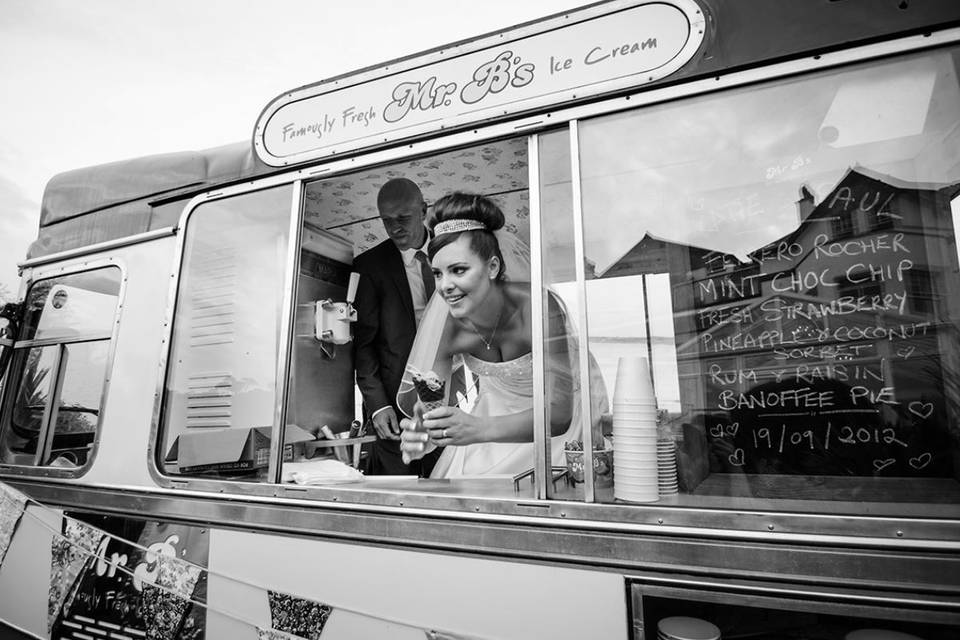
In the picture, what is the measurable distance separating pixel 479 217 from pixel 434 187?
0.35 meters

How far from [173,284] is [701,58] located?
259cm

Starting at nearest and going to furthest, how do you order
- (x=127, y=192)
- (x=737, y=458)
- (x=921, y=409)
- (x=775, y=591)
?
(x=775, y=591) → (x=921, y=409) → (x=737, y=458) → (x=127, y=192)

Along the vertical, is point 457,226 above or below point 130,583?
above

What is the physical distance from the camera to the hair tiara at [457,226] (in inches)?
121

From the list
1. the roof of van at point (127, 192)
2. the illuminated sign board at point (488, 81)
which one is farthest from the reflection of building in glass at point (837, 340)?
the roof of van at point (127, 192)

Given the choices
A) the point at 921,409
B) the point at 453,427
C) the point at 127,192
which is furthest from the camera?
the point at 453,427

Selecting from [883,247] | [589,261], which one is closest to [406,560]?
[589,261]

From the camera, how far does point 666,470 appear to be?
64.7 inches

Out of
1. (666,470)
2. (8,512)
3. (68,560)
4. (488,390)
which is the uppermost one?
(488,390)

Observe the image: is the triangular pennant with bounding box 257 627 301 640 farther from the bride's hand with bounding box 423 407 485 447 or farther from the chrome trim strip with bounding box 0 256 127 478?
the chrome trim strip with bounding box 0 256 127 478

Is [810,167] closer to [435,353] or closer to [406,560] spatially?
[406,560]

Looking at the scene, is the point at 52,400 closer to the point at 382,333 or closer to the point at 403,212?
the point at 382,333

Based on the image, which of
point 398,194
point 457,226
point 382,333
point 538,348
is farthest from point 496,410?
point 398,194

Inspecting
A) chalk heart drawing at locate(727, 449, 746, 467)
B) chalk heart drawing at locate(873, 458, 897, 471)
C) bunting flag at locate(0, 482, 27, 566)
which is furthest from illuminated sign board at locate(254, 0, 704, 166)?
bunting flag at locate(0, 482, 27, 566)
